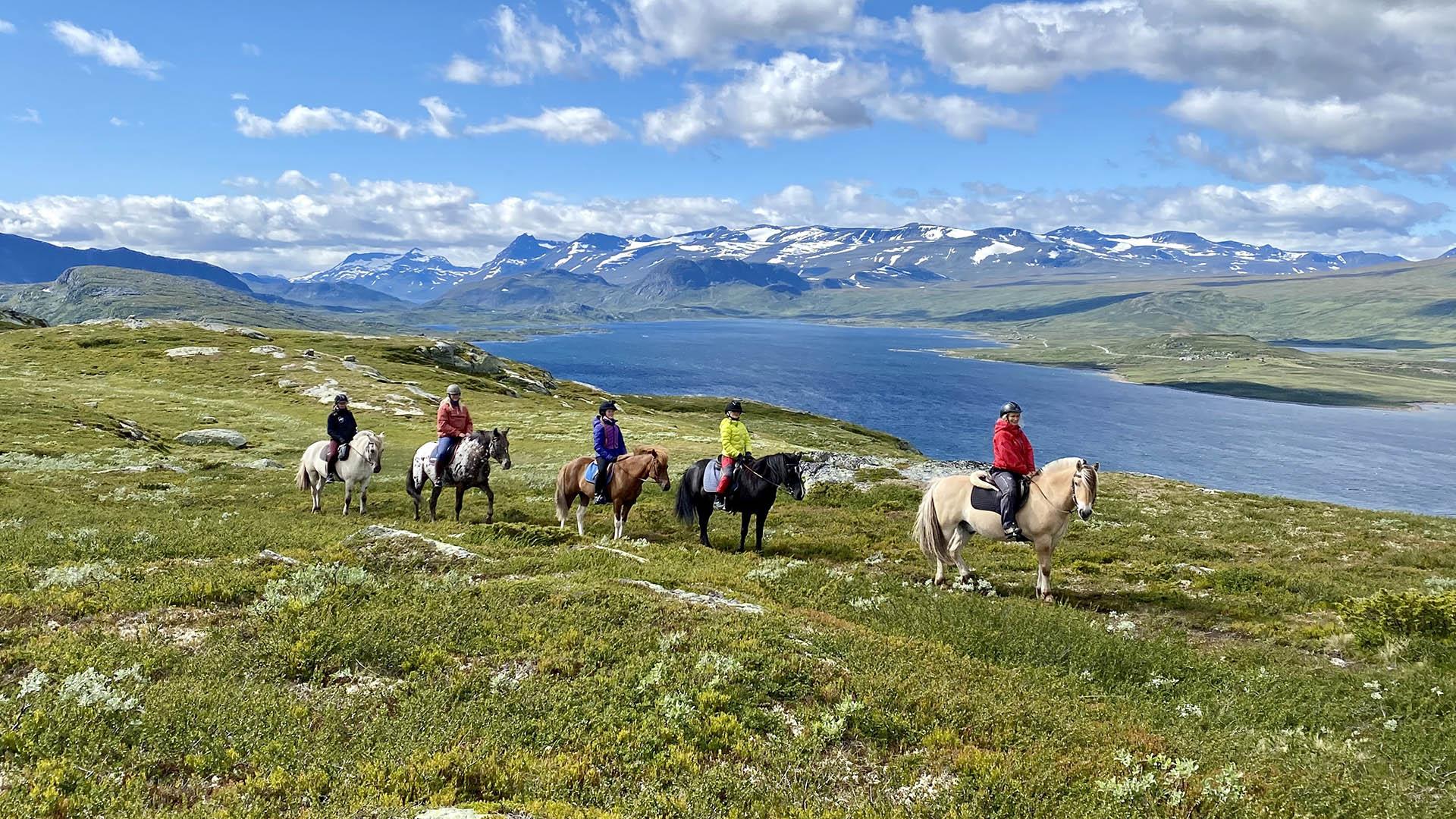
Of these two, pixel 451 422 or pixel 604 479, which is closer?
pixel 604 479

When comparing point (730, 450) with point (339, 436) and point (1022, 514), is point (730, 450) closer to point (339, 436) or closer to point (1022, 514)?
point (1022, 514)

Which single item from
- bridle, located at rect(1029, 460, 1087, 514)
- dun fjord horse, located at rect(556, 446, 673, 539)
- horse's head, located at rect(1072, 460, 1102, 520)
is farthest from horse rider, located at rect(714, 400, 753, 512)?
horse's head, located at rect(1072, 460, 1102, 520)

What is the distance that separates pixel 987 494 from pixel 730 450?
8.13m

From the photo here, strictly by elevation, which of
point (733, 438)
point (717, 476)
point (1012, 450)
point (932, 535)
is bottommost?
point (932, 535)

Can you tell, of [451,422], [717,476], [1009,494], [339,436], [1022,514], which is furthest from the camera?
[339,436]

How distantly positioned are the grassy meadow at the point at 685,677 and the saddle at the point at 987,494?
91.3 inches

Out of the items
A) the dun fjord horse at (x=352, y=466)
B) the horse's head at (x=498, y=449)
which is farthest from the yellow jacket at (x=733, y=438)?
the dun fjord horse at (x=352, y=466)

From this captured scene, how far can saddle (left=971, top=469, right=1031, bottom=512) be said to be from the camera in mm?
17719

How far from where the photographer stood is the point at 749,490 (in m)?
21.9

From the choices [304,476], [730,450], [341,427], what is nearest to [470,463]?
[341,427]

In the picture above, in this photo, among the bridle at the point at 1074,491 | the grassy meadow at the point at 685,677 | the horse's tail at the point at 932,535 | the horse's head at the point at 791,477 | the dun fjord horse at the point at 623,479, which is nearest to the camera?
the grassy meadow at the point at 685,677

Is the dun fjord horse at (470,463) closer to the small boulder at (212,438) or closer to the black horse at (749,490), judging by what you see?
the black horse at (749,490)

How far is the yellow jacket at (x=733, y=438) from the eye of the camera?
72.6 ft

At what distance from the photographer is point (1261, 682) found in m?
11.7
